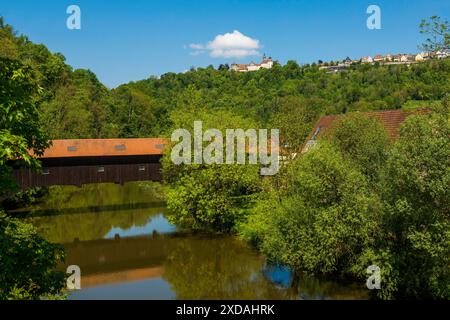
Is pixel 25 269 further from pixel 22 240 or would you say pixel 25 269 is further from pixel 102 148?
pixel 102 148

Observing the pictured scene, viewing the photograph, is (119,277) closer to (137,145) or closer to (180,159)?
(180,159)

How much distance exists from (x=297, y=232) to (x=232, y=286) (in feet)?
9.50

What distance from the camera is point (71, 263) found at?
738 inches

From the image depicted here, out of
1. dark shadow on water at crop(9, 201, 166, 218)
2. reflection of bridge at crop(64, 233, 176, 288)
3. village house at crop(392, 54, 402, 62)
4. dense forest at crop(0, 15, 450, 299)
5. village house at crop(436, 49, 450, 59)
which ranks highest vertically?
village house at crop(392, 54, 402, 62)

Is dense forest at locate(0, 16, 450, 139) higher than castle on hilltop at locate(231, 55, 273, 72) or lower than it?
lower

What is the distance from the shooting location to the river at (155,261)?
578 inches

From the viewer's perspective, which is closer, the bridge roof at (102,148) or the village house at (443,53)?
the village house at (443,53)

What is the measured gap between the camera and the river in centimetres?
1469

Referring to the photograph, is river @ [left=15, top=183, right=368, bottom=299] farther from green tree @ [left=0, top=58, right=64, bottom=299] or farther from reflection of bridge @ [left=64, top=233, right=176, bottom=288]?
green tree @ [left=0, top=58, right=64, bottom=299]

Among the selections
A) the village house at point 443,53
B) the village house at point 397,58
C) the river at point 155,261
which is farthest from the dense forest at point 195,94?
the village house at point 397,58

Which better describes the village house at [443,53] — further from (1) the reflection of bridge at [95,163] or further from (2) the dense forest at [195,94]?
(1) the reflection of bridge at [95,163]

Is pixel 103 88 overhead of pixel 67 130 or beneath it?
overhead

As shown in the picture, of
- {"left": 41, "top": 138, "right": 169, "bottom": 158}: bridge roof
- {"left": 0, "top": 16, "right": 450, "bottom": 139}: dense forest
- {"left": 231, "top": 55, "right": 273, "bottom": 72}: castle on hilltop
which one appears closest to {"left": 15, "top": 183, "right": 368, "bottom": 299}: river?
{"left": 41, "top": 138, "right": 169, "bottom": 158}: bridge roof
